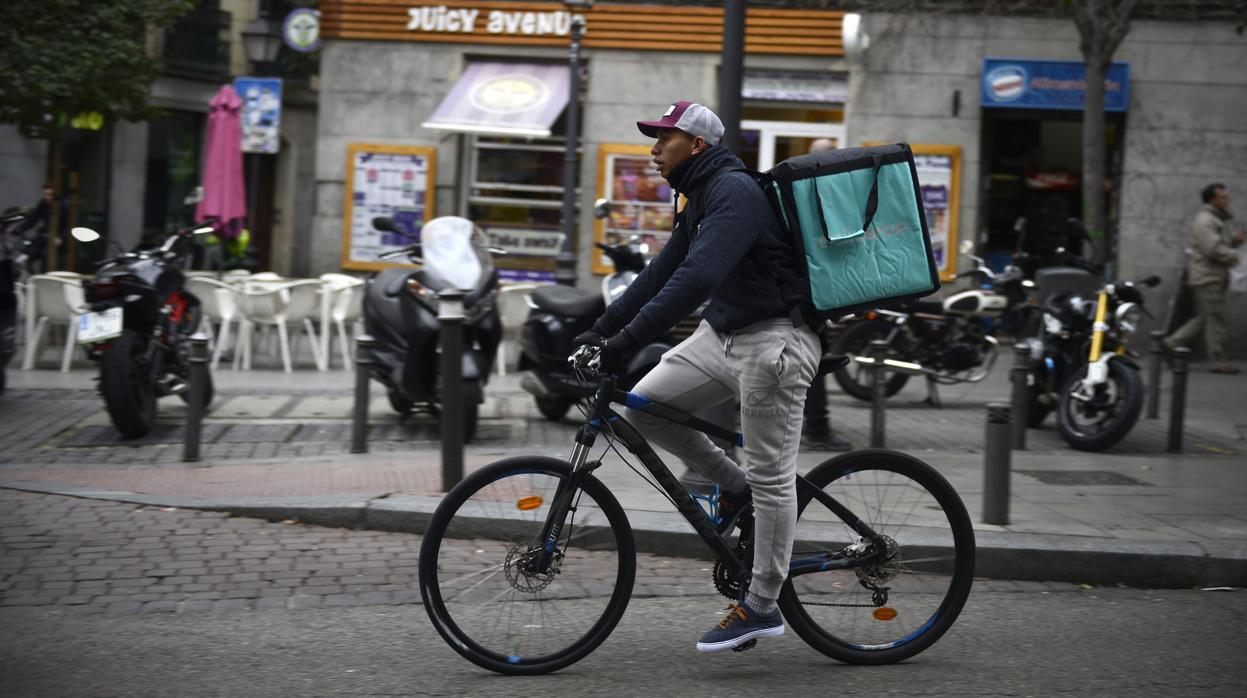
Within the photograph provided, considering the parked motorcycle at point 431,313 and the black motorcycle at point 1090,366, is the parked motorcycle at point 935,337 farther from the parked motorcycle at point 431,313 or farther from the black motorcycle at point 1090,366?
the parked motorcycle at point 431,313

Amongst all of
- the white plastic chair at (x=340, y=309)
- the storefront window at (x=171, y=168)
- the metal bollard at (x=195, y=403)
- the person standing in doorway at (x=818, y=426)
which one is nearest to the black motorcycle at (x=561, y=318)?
the person standing in doorway at (x=818, y=426)

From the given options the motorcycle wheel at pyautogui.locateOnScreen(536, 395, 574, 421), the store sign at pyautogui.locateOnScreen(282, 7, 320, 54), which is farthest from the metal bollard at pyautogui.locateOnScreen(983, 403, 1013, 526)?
the store sign at pyautogui.locateOnScreen(282, 7, 320, 54)

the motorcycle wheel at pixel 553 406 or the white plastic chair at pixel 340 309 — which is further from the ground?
the white plastic chair at pixel 340 309

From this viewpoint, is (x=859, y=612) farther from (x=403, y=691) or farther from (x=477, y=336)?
(x=477, y=336)

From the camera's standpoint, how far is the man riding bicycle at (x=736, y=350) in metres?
4.29

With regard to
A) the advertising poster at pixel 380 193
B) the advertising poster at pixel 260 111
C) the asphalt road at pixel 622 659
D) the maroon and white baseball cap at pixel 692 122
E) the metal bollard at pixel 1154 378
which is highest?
the advertising poster at pixel 260 111

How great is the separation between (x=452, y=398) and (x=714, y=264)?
2540 mm

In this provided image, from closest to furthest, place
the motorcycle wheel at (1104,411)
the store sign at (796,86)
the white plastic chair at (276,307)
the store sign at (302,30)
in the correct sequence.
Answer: the motorcycle wheel at (1104,411), the white plastic chair at (276,307), the store sign at (796,86), the store sign at (302,30)

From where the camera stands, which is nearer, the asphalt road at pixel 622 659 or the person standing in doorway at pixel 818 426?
the asphalt road at pixel 622 659

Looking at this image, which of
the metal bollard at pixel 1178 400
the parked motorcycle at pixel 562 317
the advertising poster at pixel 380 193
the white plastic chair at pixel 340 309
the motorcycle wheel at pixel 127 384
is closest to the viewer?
the motorcycle wheel at pixel 127 384

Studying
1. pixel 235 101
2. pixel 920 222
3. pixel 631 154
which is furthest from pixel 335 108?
pixel 920 222

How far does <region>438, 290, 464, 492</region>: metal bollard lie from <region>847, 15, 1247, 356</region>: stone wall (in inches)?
462

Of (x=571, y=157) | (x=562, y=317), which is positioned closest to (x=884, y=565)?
(x=562, y=317)

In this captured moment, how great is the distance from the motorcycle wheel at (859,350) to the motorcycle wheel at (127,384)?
5.34 m
